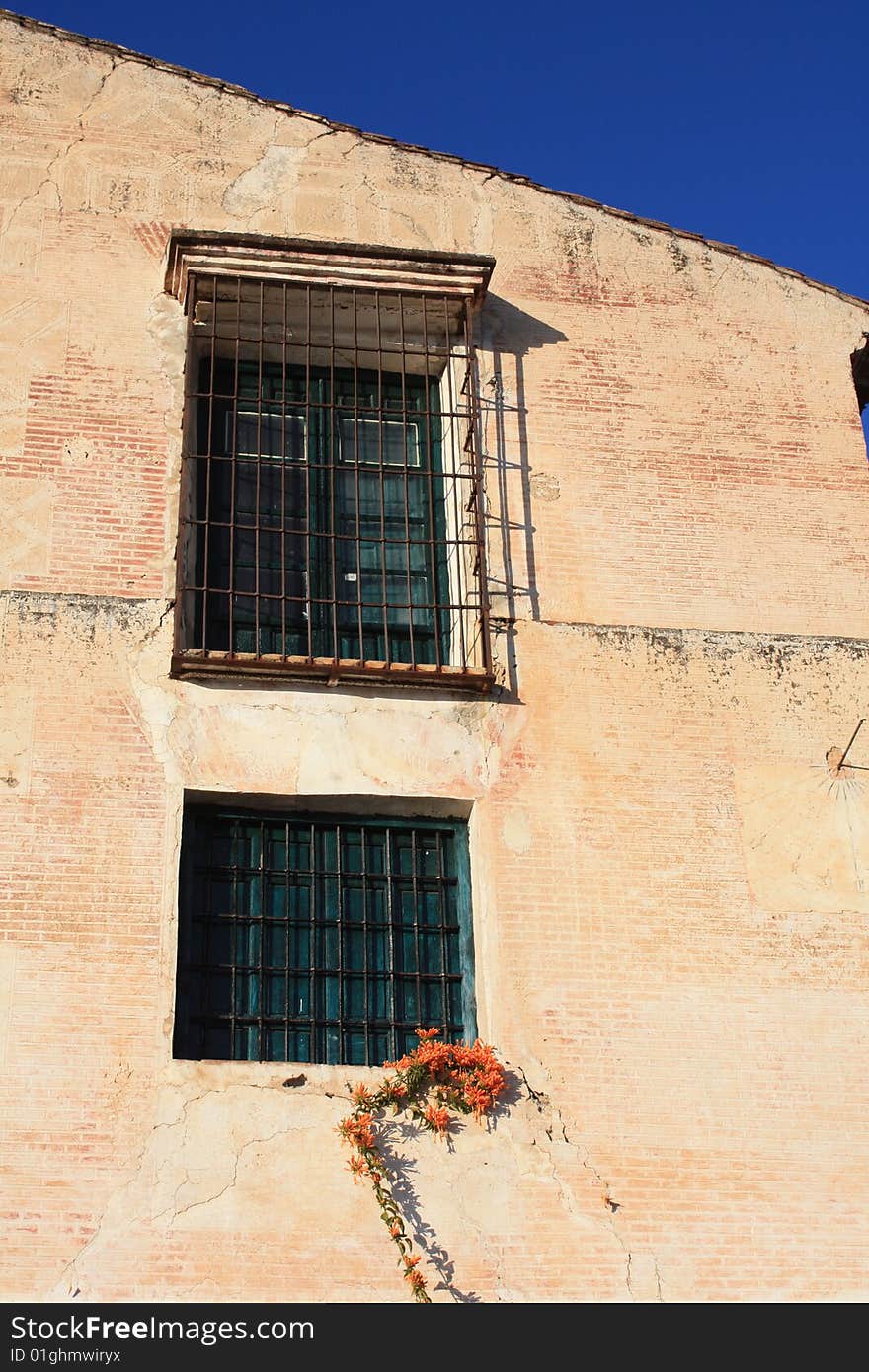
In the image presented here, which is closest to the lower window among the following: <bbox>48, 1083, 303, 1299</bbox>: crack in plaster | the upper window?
<bbox>48, 1083, 303, 1299</bbox>: crack in plaster

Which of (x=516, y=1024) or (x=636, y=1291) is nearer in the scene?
(x=636, y=1291)

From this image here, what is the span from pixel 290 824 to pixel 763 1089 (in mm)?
2798

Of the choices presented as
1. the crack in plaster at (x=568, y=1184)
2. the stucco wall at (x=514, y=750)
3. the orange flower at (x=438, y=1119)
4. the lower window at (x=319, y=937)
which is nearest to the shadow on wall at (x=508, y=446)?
the stucco wall at (x=514, y=750)

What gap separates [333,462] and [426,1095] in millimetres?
3818

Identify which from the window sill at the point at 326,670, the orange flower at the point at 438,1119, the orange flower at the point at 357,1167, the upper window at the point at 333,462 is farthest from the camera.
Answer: the upper window at the point at 333,462

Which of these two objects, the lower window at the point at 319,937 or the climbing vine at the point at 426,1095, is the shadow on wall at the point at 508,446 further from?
the climbing vine at the point at 426,1095

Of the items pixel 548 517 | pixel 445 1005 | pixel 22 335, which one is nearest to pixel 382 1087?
pixel 445 1005

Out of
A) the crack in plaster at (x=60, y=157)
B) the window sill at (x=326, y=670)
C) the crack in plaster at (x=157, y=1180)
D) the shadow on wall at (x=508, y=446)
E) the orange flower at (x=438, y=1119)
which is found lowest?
the crack in plaster at (x=157, y=1180)

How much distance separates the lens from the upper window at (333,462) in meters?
9.98

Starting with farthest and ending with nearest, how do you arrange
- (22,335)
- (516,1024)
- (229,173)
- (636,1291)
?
(229,173) < (22,335) < (516,1024) < (636,1291)

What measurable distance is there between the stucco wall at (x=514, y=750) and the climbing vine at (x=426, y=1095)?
0.39 ft

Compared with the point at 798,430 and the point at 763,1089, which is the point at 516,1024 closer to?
the point at 763,1089

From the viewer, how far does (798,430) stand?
11.0m

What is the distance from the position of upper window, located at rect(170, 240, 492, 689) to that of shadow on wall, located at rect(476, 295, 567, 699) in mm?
119
